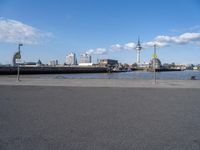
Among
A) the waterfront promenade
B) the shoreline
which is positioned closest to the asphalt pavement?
the waterfront promenade

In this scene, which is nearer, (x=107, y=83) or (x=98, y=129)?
(x=98, y=129)

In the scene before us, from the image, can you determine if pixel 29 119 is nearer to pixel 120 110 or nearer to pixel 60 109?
pixel 60 109

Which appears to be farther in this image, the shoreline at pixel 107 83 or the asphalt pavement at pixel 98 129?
the shoreline at pixel 107 83

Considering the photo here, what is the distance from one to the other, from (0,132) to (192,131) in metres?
4.76

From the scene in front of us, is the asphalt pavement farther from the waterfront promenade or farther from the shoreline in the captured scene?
the shoreline

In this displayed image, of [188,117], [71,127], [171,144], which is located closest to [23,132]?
[71,127]

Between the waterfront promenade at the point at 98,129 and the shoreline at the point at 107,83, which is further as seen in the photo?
the shoreline at the point at 107,83

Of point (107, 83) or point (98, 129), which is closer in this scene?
point (98, 129)

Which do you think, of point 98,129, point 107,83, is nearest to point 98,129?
point 98,129

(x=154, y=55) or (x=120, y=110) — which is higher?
(x=154, y=55)

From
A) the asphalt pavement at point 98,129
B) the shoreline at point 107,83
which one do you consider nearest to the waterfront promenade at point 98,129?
the asphalt pavement at point 98,129

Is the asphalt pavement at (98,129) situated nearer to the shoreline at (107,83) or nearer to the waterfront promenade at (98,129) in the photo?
the waterfront promenade at (98,129)

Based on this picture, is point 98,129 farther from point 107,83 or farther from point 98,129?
point 107,83

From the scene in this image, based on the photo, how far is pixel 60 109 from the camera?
10516 millimetres
